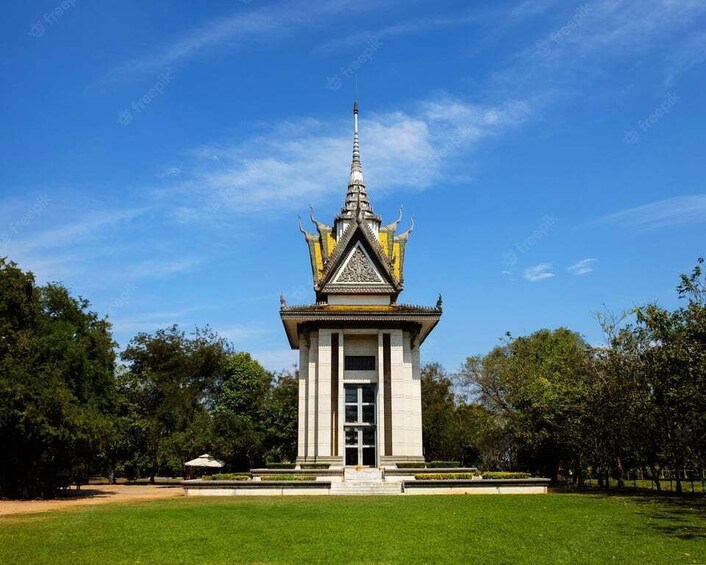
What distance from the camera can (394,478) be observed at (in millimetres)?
31469

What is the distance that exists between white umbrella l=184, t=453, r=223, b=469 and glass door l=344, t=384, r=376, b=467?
10417 mm

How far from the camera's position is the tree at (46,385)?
2619 cm

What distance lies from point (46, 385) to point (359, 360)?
17.1 metres

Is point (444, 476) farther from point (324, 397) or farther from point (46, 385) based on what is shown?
point (46, 385)

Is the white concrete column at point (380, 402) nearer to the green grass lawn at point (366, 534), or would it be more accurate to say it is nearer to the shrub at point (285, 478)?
the shrub at point (285, 478)

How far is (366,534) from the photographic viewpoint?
14.1m

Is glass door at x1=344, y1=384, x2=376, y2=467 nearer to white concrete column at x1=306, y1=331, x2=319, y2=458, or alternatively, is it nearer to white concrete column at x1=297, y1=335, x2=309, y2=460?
white concrete column at x1=306, y1=331, x2=319, y2=458

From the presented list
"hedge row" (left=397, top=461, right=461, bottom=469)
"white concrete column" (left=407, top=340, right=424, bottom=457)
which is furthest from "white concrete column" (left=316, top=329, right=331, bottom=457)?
"white concrete column" (left=407, top=340, right=424, bottom=457)

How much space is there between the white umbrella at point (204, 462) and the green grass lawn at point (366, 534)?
20.7 metres

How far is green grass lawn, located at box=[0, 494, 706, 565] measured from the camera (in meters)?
11.6

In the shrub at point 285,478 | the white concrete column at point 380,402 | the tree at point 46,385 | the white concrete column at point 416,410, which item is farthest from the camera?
the white concrete column at point 416,410

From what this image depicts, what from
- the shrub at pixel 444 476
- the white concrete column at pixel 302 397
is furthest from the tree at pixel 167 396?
the shrub at pixel 444 476

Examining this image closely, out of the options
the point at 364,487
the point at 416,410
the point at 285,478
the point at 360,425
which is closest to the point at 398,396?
the point at 416,410

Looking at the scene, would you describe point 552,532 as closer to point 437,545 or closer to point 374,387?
point 437,545
